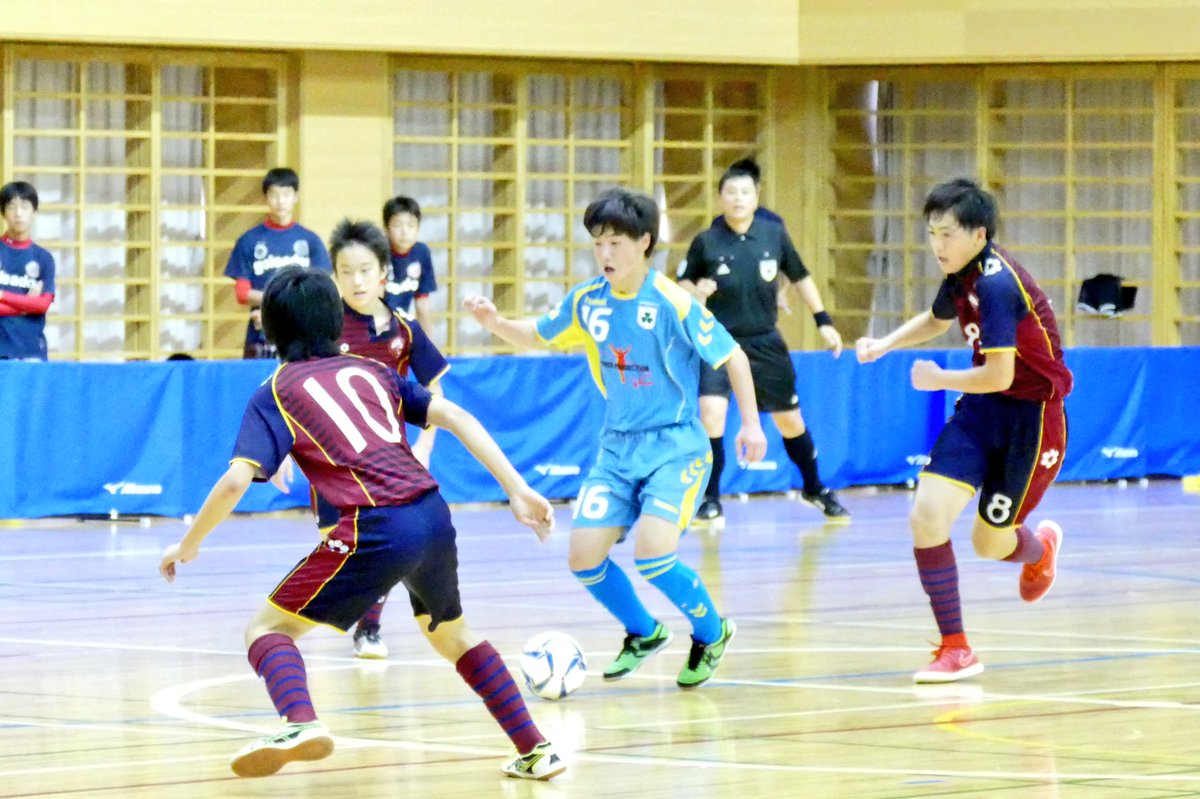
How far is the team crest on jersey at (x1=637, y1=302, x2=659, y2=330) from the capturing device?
22.5 ft

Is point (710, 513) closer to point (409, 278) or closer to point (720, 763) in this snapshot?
point (409, 278)

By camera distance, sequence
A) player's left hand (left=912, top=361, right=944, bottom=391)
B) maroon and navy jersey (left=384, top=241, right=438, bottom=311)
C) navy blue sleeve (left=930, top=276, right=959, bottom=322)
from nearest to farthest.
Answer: player's left hand (left=912, top=361, right=944, bottom=391)
navy blue sleeve (left=930, top=276, right=959, bottom=322)
maroon and navy jersey (left=384, top=241, right=438, bottom=311)

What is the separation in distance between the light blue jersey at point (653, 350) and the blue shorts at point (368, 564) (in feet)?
5.68

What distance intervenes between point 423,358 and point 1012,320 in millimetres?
2011

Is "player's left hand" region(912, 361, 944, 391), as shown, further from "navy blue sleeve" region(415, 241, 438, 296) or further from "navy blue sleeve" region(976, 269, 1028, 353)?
"navy blue sleeve" region(415, 241, 438, 296)

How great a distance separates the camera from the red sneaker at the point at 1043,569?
7.86 m

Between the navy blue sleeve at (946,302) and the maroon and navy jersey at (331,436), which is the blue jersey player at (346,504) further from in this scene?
the navy blue sleeve at (946,302)

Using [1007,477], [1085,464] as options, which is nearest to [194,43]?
[1085,464]

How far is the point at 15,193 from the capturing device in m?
13.2

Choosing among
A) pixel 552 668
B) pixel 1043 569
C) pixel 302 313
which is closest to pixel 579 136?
pixel 1043 569

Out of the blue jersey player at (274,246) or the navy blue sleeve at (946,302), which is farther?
the blue jersey player at (274,246)

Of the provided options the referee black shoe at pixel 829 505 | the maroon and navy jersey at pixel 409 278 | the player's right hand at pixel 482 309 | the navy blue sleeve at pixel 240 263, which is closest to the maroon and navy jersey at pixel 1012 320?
the player's right hand at pixel 482 309

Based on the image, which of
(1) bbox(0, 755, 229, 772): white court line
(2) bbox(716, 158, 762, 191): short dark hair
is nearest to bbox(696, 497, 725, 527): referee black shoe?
(2) bbox(716, 158, 762, 191): short dark hair

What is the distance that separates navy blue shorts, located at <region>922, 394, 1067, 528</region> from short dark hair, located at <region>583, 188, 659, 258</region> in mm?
1295
